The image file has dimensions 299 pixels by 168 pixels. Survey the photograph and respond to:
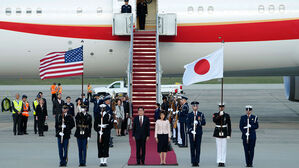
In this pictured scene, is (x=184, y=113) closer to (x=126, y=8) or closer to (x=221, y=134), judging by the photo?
(x=221, y=134)

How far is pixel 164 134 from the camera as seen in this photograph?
15438 mm

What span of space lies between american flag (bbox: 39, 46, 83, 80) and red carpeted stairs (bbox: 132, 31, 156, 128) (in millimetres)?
3398

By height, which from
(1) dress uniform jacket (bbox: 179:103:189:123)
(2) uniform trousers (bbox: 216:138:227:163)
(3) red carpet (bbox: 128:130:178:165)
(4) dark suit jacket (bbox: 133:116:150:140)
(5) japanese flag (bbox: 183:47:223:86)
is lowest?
(3) red carpet (bbox: 128:130:178:165)

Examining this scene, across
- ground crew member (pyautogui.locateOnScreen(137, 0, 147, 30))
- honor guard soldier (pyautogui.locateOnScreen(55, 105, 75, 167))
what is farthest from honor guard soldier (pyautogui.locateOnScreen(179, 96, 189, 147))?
ground crew member (pyautogui.locateOnScreen(137, 0, 147, 30))

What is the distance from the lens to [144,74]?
2448 cm

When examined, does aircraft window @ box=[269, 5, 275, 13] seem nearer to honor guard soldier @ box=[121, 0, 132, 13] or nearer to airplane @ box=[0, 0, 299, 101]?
airplane @ box=[0, 0, 299, 101]

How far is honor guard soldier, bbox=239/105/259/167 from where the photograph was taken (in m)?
15.1

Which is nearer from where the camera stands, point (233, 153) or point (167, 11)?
point (233, 153)

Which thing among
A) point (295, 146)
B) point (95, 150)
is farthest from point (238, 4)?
point (95, 150)

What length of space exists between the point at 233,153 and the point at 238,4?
32.9 feet

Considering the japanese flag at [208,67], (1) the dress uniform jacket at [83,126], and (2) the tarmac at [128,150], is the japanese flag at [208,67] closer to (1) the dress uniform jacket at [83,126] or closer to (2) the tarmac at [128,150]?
(2) the tarmac at [128,150]

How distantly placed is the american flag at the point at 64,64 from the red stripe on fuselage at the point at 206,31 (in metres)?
2.59

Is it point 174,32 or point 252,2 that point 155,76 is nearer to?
point 174,32

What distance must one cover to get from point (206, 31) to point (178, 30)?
1343mm
